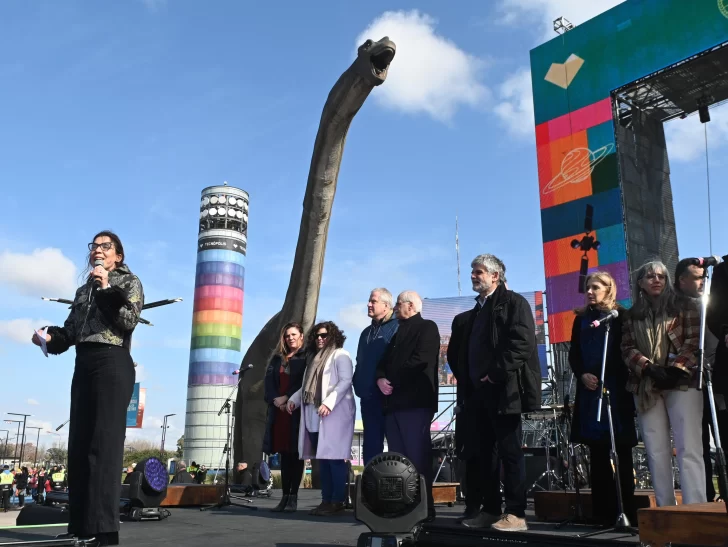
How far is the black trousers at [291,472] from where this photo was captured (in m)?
5.10

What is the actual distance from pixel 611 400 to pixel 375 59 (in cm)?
374

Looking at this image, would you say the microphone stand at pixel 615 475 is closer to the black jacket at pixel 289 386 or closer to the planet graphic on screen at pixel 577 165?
the black jacket at pixel 289 386

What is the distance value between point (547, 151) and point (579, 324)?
14729 millimetres

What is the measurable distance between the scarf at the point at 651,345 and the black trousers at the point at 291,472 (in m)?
2.66

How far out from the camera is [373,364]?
460 cm

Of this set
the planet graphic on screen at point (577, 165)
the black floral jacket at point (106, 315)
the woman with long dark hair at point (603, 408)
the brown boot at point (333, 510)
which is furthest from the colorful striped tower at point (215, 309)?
the black floral jacket at point (106, 315)

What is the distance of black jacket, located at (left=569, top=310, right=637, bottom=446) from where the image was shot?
369 cm

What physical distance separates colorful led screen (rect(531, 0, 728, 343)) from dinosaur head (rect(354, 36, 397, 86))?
10.7 meters

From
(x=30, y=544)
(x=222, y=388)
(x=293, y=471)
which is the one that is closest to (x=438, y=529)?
(x=30, y=544)

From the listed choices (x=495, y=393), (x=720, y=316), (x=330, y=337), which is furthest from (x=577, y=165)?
(x=720, y=316)

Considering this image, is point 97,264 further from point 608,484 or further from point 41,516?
point 608,484

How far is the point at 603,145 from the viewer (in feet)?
53.7

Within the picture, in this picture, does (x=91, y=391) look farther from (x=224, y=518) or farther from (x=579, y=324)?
(x=579, y=324)

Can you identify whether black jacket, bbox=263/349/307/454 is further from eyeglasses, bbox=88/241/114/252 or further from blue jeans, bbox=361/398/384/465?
eyeglasses, bbox=88/241/114/252
